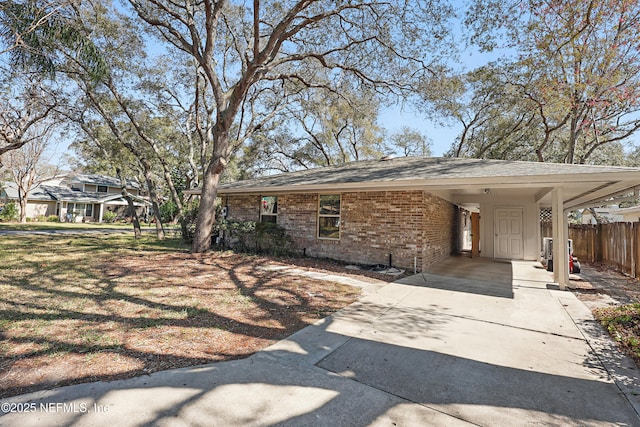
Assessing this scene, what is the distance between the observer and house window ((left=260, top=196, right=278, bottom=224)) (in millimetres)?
11359

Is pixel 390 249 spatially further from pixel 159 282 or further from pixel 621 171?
pixel 159 282

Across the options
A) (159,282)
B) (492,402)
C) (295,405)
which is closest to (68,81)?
(159,282)

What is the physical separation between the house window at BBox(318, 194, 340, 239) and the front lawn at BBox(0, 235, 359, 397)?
3030 mm

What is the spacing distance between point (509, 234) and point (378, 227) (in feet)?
21.6

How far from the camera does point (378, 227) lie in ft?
29.2

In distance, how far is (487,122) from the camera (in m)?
17.5

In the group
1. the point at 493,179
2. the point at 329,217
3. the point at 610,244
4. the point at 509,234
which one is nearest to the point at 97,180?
the point at 329,217

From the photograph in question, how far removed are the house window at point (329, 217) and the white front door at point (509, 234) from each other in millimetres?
7061

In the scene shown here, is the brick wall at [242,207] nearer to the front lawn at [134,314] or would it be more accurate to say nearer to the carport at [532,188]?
the front lawn at [134,314]

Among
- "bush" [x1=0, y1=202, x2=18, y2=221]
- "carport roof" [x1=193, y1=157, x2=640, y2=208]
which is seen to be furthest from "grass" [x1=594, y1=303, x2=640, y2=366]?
"bush" [x1=0, y1=202, x2=18, y2=221]

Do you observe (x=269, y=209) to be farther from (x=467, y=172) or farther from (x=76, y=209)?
(x=76, y=209)

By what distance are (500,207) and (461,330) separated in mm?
9834

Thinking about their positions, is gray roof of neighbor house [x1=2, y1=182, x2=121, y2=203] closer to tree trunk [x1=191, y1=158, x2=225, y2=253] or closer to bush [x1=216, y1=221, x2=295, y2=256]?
bush [x1=216, y1=221, x2=295, y2=256]

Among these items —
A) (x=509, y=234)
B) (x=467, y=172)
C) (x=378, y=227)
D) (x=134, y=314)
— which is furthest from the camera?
(x=509, y=234)
